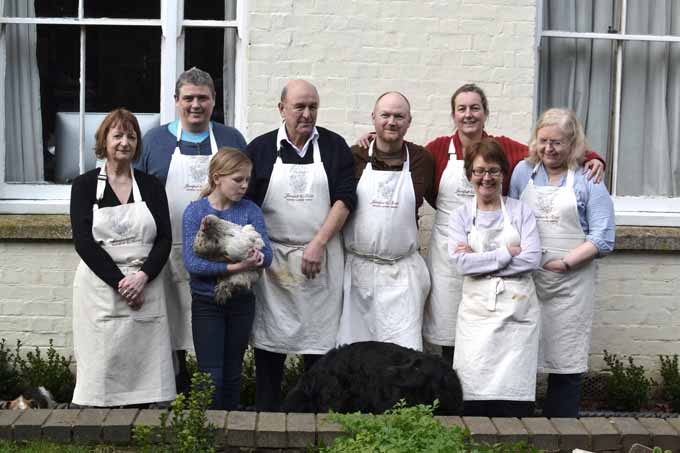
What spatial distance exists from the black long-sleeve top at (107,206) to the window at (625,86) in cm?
292

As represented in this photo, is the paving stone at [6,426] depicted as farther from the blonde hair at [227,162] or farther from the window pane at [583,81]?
the window pane at [583,81]

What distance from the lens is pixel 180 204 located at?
21.0 feet

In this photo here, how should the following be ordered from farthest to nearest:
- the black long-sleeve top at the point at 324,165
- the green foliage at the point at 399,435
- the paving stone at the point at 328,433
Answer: the black long-sleeve top at the point at 324,165 < the paving stone at the point at 328,433 < the green foliage at the point at 399,435

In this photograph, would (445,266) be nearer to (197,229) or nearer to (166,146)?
(197,229)

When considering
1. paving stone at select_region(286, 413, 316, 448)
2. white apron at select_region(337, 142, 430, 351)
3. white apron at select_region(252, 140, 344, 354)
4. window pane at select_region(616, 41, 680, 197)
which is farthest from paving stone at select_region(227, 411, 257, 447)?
window pane at select_region(616, 41, 680, 197)

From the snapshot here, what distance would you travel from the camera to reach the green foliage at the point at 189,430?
4.50 meters

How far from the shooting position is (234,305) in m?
6.10

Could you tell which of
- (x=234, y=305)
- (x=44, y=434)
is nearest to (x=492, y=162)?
(x=234, y=305)

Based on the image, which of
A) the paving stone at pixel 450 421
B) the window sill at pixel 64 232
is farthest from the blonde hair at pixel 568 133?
the paving stone at pixel 450 421

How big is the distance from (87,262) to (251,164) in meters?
0.97

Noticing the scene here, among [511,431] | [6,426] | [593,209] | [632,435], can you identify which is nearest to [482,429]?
[511,431]

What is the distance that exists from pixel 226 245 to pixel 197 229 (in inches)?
6.9

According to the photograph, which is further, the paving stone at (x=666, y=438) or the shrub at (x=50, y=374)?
the shrub at (x=50, y=374)

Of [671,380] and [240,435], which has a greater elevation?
[240,435]
